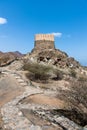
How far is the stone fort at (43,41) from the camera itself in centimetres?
5641

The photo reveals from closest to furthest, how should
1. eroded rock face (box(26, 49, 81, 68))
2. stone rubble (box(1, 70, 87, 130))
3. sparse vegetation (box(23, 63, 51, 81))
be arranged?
stone rubble (box(1, 70, 87, 130)) → sparse vegetation (box(23, 63, 51, 81)) → eroded rock face (box(26, 49, 81, 68))

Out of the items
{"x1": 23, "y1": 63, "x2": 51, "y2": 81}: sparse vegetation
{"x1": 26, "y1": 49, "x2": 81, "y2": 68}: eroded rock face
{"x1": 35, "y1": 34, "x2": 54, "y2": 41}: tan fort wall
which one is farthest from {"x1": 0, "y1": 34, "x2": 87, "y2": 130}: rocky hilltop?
{"x1": 35, "y1": 34, "x2": 54, "y2": 41}: tan fort wall

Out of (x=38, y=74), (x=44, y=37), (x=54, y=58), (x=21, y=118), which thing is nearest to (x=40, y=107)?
(x=21, y=118)

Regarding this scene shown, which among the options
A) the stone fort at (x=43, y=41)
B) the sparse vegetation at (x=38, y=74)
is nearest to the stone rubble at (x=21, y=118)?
the sparse vegetation at (x=38, y=74)

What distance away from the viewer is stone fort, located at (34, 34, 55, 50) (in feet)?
185

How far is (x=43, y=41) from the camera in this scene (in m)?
56.5

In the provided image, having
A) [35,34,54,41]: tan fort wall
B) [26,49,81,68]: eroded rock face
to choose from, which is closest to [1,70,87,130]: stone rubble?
[26,49,81,68]: eroded rock face

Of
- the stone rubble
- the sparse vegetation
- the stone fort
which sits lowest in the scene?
the stone rubble

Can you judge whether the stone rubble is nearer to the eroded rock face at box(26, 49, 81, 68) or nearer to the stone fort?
the eroded rock face at box(26, 49, 81, 68)

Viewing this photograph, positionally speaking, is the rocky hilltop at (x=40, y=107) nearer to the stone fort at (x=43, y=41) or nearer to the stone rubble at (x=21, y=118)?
the stone rubble at (x=21, y=118)

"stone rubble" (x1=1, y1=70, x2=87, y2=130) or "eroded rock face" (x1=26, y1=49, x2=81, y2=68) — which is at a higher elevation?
"eroded rock face" (x1=26, y1=49, x2=81, y2=68)

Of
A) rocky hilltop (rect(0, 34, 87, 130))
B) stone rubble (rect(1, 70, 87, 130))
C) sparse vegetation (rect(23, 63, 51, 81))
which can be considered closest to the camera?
stone rubble (rect(1, 70, 87, 130))

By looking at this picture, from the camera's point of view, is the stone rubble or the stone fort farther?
the stone fort

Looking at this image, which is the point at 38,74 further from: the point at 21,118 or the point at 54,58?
the point at 21,118
